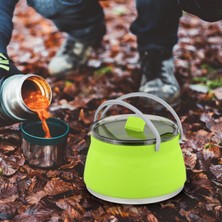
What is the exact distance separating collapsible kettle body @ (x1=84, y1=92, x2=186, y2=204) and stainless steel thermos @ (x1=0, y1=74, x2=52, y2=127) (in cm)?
41

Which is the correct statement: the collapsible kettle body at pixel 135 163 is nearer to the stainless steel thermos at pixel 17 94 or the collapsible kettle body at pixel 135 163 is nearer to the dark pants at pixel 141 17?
the stainless steel thermos at pixel 17 94

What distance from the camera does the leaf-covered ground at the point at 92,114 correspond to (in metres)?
2.15

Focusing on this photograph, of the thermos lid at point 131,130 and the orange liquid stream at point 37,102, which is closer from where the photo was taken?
the thermos lid at point 131,130

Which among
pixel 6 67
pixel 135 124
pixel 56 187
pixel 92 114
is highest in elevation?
pixel 135 124

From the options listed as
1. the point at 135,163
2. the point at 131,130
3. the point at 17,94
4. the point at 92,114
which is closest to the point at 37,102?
the point at 17,94

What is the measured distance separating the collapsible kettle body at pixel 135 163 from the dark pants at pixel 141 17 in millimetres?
870

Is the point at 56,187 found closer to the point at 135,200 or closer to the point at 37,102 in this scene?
the point at 135,200

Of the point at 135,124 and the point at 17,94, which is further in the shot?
the point at 17,94

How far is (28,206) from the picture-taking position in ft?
7.13

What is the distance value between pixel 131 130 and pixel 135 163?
16 centimetres

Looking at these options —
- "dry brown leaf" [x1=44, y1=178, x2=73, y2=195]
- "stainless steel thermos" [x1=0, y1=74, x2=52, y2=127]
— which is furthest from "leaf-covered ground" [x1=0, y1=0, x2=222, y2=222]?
"stainless steel thermos" [x1=0, y1=74, x2=52, y2=127]

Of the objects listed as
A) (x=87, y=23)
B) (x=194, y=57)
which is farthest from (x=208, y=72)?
(x=87, y=23)

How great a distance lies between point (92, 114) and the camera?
2.92 metres

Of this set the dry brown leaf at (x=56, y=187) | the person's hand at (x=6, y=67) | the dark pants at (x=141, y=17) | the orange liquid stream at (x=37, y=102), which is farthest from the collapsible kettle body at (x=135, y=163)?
the dark pants at (x=141, y=17)
